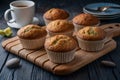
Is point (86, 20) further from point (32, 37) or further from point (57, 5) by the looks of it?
point (57, 5)

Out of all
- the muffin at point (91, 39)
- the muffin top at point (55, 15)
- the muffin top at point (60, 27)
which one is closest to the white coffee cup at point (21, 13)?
the muffin top at point (55, 15)

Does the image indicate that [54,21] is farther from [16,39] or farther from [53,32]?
[16,39]

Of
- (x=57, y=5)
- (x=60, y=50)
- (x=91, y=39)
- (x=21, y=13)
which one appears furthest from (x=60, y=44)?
(x=57, y=5)

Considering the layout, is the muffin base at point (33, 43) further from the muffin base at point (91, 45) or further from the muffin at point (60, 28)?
the muffin base at point (91, 45)

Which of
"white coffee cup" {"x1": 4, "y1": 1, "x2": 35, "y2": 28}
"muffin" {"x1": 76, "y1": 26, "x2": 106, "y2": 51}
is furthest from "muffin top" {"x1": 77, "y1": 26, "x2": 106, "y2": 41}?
"white coffee cup" {"x1": 4, "y1": 1, "x2": 35, "y2": 28}

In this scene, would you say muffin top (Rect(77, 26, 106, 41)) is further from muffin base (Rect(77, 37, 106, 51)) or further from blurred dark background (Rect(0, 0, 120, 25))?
blurred dark background (Rect(0, 0, 120, 25))
